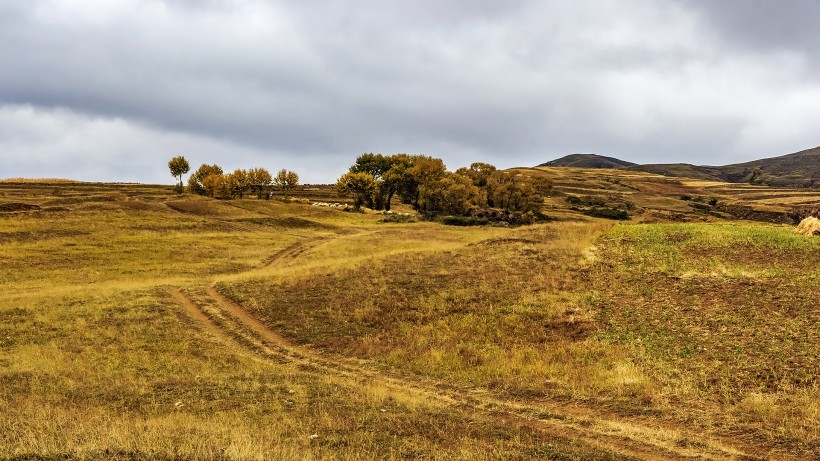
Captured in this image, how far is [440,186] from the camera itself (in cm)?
9044

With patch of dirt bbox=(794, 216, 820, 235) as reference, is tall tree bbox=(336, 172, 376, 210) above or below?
above

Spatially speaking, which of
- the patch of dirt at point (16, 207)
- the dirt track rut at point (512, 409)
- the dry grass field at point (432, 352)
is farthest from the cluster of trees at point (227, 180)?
the dirt track rut at point (512, 409)

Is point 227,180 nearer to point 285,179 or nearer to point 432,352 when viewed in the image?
point 285,179

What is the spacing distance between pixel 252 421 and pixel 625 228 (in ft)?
132

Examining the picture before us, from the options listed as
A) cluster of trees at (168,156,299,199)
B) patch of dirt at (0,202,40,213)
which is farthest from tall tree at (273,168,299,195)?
patch of dirt at (0,202,40,213)

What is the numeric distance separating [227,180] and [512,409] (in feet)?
358

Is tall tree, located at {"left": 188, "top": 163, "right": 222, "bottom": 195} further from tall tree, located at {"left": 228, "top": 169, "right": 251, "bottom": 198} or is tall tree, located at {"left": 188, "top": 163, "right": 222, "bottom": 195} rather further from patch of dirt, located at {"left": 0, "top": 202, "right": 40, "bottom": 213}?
patch of dirt, located at {"left": 0, "top": 202, "right": 40, "bottom": 213}

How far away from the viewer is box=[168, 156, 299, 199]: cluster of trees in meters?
112

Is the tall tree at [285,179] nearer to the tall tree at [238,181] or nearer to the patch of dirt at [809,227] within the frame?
the tall tree at [238,181]

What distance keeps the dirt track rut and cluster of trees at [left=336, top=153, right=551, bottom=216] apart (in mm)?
67973

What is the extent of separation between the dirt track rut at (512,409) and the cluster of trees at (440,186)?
223ft

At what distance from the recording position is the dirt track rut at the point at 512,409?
11.0m

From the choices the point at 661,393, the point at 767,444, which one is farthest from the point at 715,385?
the point at 767,444

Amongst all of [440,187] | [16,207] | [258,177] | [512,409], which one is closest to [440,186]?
[440,187]
